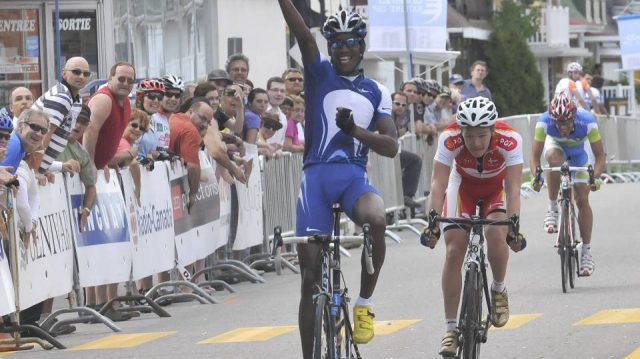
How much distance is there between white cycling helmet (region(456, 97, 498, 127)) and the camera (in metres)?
10.4

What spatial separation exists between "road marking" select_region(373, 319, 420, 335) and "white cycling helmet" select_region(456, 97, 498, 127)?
2.78 m

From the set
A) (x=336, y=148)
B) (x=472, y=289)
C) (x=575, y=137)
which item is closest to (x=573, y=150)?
(x=575, y=137)

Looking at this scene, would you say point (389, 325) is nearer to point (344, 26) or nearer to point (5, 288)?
point (5, 288)

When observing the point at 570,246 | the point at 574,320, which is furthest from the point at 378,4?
the point at 574,320

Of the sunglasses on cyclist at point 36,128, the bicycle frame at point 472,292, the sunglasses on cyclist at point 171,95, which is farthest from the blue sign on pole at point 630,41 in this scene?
the bicycle frame at point 472,292

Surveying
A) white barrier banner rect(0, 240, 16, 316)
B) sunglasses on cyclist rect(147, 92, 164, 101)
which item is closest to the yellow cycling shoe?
white barrier banner rect(0, 240, 16, 316)

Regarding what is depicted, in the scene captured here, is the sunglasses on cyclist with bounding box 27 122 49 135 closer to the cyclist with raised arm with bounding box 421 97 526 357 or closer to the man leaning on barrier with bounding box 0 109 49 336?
the man leaning on barrier with bounding box 0 109 49 336

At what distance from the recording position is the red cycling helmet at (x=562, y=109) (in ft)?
53.1

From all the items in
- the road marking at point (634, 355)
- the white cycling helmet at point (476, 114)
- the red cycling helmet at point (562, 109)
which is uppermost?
the red cycling helmet at point (562, 109)

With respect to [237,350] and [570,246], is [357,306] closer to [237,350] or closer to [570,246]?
[237,350]

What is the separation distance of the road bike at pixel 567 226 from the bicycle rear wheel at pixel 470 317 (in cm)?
539

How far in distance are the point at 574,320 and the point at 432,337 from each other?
1.37 m

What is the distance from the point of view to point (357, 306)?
984 cm

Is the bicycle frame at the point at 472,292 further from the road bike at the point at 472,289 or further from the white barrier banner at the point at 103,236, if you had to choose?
the white barrier banner at the point at 103,236
